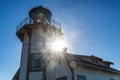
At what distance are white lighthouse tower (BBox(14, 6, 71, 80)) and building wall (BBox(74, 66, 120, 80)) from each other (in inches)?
52.9

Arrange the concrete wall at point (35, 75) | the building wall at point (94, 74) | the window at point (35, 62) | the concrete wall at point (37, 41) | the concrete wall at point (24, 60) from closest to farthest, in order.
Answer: the building wall at point (94, 74) < the concrete wall at point (35, 75) < the window at point (35, 62) < the concrete wall at point (24, 60) < the concrete wall at point (37, 41)

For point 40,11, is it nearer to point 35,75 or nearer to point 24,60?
point 24,60

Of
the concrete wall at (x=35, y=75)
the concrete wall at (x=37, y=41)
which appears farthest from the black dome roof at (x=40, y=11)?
the concrete wall at (x=35, y=75)

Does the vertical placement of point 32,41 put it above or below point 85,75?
above

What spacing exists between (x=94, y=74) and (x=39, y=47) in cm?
779

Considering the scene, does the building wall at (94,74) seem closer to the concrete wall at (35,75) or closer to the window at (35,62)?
the concrete wall at (35,75)

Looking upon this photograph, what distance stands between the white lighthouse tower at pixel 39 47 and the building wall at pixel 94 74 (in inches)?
52.9

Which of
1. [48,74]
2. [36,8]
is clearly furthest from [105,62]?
[36,8]

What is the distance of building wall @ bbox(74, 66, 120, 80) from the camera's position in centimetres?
1813

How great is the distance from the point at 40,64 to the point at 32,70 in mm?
1208

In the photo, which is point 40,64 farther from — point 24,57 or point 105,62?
point 105,62

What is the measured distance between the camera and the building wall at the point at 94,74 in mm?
18131

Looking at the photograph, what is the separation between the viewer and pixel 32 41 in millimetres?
22859

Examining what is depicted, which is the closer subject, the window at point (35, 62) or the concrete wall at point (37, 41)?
the window at point (35, 62)
